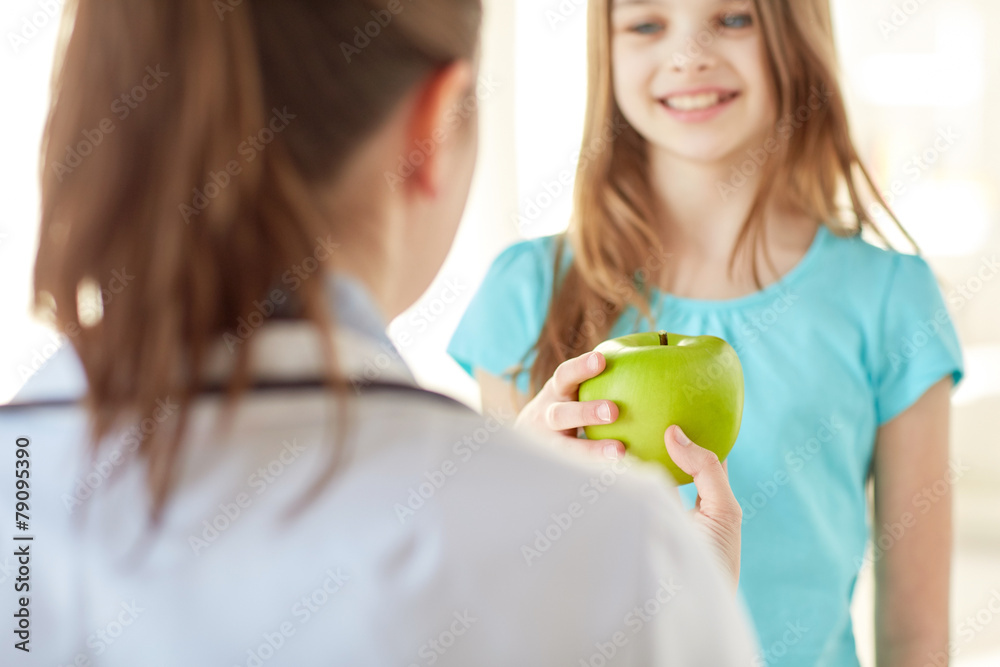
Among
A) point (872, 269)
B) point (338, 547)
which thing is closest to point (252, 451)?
point (338, 547)

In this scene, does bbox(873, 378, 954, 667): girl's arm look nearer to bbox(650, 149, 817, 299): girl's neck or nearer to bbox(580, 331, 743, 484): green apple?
bbox(650, 149, 817, 299): girl's neck

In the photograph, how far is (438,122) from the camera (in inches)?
20.9

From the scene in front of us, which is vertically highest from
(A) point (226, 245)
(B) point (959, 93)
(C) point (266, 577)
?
(A) point (226, 245)

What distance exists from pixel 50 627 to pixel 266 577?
12 cm

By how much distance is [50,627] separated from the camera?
0.46 meters

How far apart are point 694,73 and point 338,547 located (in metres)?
0.91

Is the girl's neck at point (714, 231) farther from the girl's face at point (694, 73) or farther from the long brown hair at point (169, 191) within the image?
the long brown hair at point (169, 191)

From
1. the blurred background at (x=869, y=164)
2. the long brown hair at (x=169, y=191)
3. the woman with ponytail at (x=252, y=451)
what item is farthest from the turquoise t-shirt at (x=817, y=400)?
the long brown hair at (x=169, y=191)

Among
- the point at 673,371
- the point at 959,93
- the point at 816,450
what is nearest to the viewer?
the point at 673,371

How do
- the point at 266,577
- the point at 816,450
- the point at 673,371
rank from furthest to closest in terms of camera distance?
the point at 816,450, the point at 673,371, the point at 266,577

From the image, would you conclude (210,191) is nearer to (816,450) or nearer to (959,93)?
(816,450)

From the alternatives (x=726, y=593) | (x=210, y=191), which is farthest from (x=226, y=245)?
(x=726, y=593)

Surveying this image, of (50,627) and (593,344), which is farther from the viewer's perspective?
(593,344)

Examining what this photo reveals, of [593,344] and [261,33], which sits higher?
[261,33]
